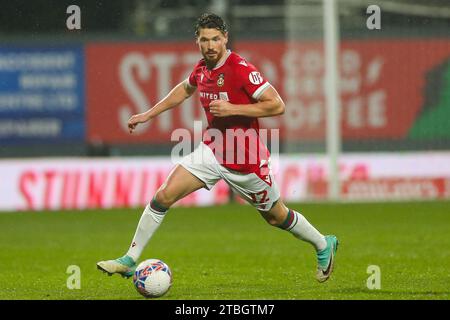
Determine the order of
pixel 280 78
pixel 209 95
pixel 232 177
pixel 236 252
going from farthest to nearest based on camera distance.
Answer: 1. pixel 280 78
2. pixel 236 252
3. pixel 232 177
4. pixel 209 95

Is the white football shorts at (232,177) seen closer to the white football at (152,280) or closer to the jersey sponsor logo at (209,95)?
the jersey sponsor logo at (209,95)

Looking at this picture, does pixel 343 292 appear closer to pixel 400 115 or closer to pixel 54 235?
pixel 54 235

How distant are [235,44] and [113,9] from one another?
3100mm

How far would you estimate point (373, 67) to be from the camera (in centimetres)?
2398

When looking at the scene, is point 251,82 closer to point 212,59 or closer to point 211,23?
point 212,59

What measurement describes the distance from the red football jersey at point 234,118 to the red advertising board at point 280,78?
45.0ft

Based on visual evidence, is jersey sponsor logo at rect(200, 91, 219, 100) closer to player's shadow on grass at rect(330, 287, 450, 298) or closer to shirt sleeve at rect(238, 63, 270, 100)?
shirt sleeve at rect(238, 63, 270, 100)

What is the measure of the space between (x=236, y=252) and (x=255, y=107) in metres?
4.47

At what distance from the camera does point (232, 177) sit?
10.1 metres

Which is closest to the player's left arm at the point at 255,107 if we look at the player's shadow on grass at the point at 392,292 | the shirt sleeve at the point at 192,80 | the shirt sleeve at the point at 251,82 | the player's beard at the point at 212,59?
the shirt sleeve at the point at 251,82

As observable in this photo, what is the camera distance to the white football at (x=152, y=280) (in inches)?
368

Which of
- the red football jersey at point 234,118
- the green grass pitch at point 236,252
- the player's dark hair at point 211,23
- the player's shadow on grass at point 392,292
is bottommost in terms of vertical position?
the green grass pitch at point 236,252

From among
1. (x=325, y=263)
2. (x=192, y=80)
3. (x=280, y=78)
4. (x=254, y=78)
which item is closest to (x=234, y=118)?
(x=254, y=78)

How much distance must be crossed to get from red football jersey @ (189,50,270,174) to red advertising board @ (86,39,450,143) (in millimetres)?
13702
